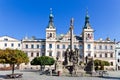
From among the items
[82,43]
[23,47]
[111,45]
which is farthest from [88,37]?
[23,47]

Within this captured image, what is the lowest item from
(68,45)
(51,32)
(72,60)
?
(72,60)

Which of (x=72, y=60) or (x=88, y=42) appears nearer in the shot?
(x=72, y=60)

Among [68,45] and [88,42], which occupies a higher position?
[88,42]

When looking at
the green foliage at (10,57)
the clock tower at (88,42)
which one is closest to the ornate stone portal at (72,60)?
the green foliage at (10,57)

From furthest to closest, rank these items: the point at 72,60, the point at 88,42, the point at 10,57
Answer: the point at 88,42 → the point at 72,60 → the point at 10,57

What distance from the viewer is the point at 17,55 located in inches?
1532

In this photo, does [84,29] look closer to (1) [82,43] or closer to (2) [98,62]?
(1) [82,43]

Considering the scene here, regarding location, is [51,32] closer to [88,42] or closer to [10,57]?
[88,42]

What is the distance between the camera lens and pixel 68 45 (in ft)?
293

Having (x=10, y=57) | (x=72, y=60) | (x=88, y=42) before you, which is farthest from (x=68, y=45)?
(x=10, y=57)

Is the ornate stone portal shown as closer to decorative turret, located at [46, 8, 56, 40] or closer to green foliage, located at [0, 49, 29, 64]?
green foliage, located at [0, 49, 29, 64]

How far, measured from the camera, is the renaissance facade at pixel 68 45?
8844 centimetres

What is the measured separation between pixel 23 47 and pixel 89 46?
21.4m

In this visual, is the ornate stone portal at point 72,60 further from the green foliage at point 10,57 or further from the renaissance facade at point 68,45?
the renaissance facade at point 68,45
